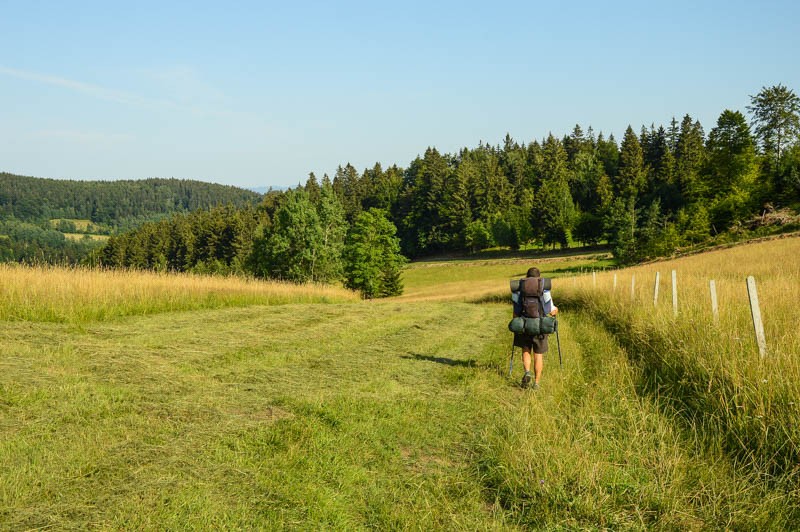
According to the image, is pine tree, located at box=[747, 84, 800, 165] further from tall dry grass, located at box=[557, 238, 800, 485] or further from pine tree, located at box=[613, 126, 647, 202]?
tall dry grass, located at box=[557, 238, 800, 485]

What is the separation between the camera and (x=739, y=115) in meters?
72.7

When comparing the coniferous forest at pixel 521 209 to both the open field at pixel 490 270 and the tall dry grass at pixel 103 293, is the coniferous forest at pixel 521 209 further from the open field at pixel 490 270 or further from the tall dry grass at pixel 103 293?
the tall dry grass at pixel 103 293

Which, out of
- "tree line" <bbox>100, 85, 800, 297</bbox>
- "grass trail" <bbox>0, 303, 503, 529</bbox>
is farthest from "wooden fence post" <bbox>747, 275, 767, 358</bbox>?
"tree line" <bbox>100, 85, 800, 297</bbox>

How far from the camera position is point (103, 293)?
13523 mm

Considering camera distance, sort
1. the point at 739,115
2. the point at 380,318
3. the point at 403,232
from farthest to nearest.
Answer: the point at 403,232, the point at 739,115, the point at 380,318

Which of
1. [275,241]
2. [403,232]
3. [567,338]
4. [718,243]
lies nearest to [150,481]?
[567,338]

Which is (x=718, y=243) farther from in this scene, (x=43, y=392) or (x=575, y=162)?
(x=575, y=162)

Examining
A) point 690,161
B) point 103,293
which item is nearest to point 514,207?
point 690,161

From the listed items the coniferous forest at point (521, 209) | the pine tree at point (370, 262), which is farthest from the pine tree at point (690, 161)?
the pine tree at point (370, 262)

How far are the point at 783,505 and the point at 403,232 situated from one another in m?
115

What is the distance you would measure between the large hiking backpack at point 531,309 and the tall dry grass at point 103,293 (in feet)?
31.3

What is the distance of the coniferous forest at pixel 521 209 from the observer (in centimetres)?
5641

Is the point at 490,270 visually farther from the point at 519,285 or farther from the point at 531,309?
the point at 531,309

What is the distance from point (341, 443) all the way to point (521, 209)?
101 m
